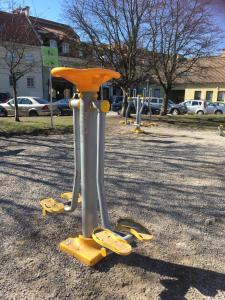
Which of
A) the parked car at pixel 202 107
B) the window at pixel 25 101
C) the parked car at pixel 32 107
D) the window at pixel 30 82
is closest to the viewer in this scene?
the parked car at pixel 32 107

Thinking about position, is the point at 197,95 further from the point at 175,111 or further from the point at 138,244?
the point at 138,244

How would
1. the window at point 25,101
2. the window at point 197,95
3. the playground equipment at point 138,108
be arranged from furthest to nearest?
1. the window at point 197,95
2. the window at point 25,101
3. the playground equipment at point 138,108

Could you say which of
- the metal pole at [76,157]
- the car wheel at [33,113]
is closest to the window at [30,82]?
the car wheel at [33,113]

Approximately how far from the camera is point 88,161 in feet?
8.47

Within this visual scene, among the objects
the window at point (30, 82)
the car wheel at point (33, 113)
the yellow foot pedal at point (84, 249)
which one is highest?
the window at point (30, 82)

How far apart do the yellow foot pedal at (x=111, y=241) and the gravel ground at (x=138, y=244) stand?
0.87ft

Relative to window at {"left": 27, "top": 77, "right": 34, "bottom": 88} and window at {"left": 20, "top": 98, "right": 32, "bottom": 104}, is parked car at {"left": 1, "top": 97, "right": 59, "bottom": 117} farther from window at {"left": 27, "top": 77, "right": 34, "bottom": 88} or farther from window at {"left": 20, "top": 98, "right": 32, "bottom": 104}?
window at {"left": 27, "top": 77, "right": 34, "bottom": 88}

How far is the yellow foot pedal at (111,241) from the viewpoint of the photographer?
225 cm

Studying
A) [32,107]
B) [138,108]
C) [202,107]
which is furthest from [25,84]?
[138,108]

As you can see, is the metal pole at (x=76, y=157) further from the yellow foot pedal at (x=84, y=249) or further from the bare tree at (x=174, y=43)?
the bare tree at (x=174, y=43)

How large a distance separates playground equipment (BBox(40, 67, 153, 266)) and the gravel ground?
17 centimetres

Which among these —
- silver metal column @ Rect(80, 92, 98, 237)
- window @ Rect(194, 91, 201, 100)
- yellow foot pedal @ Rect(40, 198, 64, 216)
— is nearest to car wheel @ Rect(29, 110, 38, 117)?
yellow foot pedal @ Rect(40, 198, 64, 216)

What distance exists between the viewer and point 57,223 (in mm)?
3303

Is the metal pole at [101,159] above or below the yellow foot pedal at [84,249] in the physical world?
above
